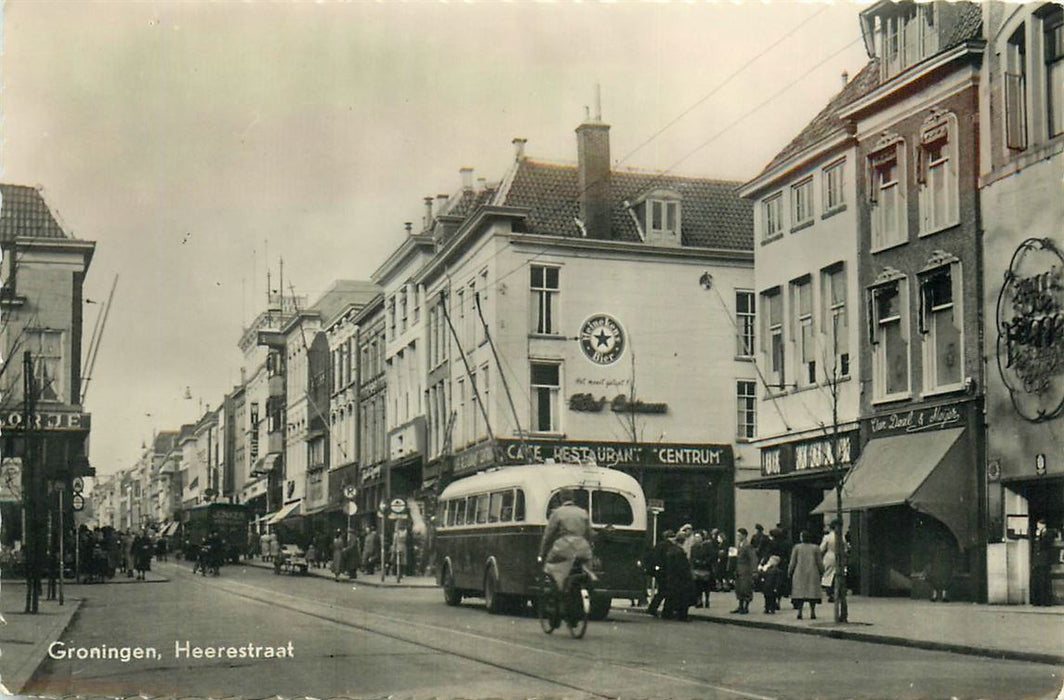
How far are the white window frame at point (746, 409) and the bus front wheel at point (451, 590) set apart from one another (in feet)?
34.0

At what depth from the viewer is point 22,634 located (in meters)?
16.7

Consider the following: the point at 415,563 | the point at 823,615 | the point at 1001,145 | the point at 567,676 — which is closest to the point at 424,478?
the point at 415,563

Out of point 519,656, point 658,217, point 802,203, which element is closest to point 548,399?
point 658,217

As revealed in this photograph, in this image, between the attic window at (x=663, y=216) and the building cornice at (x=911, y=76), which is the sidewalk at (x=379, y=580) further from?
the building cornice at (x=911, y=76)

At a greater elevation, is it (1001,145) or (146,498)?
(1001,145)

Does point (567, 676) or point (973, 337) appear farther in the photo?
point (973, 337)

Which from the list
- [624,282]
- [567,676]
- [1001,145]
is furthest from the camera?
[624,282]

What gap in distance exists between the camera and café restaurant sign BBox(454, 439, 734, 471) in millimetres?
32531

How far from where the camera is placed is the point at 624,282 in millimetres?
34281

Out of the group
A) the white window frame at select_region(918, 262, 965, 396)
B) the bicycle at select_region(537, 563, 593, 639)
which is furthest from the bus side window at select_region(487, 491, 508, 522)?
the white window frame at select_region(918, 262, 965, 396)

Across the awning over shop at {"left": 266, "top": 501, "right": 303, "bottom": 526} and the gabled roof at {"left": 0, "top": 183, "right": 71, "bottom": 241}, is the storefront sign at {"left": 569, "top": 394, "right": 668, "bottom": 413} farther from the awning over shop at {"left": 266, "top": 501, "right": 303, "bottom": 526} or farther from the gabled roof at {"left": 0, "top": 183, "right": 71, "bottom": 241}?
the awning over shop at {"left": 266, "top": 501, "right": 303, "bottom": 526}

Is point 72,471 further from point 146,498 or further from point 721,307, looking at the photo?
point 146,498

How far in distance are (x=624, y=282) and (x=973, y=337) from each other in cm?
956

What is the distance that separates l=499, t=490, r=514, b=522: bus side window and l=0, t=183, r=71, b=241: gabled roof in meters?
9.67
